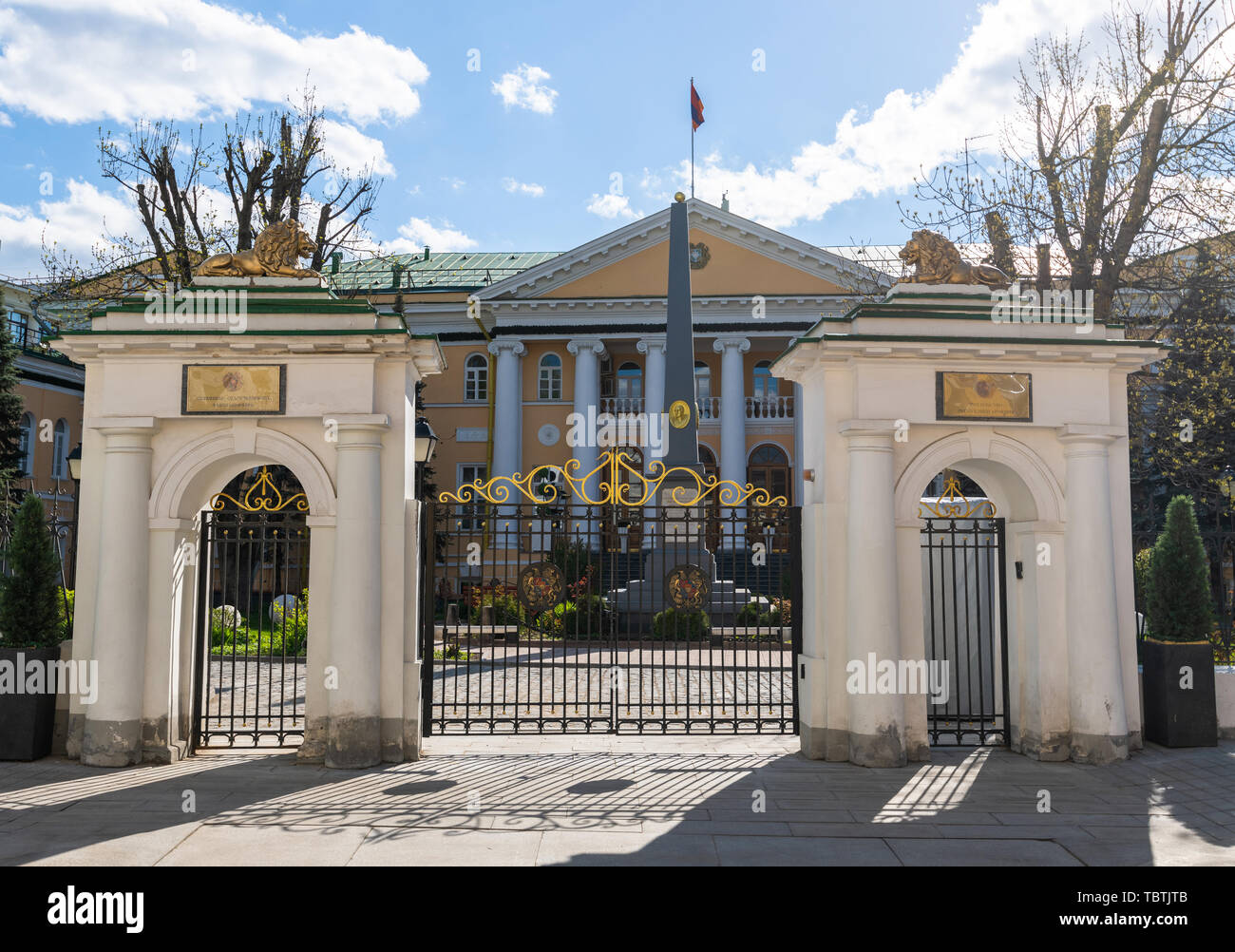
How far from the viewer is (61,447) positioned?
36.3 meters

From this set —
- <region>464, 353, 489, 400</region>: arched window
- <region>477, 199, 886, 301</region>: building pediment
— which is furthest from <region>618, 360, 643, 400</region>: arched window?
<region>464, 353, 489, 400</region>: arched window

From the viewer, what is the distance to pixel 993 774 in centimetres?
867

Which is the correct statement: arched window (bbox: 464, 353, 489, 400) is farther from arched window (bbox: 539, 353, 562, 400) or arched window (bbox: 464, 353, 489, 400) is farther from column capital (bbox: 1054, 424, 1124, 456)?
column capital (bbox: 1054, 424, 1124, 456)

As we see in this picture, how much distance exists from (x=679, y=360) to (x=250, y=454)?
51.8 feet

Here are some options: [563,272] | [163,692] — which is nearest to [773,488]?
[563,272]

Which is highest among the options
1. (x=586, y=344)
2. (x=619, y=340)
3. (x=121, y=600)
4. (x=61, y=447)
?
(x=619, y=340)

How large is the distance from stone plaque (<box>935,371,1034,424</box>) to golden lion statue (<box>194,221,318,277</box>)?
6.00 meters

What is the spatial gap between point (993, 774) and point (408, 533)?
5579mm

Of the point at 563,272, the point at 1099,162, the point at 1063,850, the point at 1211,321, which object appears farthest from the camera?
the point at 563,272

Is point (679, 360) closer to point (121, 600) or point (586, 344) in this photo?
point (586, 344)

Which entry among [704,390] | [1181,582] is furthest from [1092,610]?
[704,390]

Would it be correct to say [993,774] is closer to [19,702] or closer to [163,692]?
[163,692]

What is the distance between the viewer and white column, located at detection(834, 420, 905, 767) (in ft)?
29.1

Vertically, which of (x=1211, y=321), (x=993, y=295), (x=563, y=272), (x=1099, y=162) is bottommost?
(x=993, y=295)
